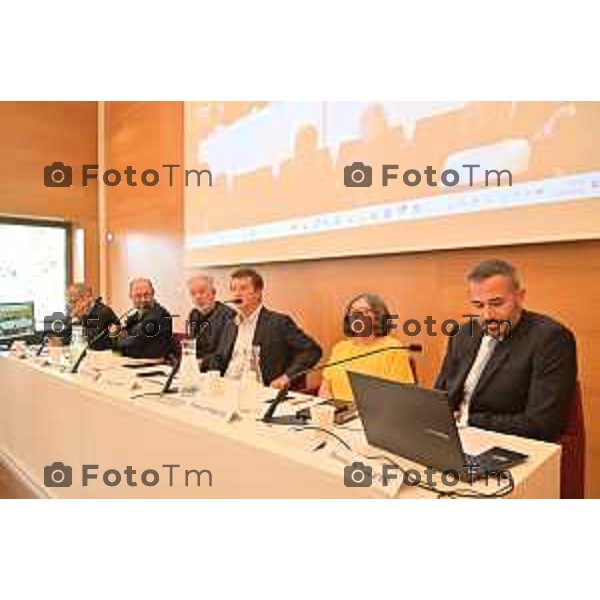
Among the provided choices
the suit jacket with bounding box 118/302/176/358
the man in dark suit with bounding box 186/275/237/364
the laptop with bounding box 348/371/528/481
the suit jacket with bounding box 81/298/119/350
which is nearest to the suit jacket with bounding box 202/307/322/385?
the man in dark suit with bounding box 186/275/237/364

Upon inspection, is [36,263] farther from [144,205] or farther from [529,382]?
[529,382]

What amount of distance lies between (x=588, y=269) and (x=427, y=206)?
79cm

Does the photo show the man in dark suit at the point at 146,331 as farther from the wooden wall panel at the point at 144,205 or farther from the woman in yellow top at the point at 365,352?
the woman in yellow top at the point at 365,352

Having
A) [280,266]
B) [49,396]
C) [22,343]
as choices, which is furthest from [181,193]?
[49,396]

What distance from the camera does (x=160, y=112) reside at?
5.20 m

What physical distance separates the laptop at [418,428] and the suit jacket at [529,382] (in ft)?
1.34

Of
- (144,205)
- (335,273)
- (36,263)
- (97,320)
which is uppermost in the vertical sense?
(144,205)

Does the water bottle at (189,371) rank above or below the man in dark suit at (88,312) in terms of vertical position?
below

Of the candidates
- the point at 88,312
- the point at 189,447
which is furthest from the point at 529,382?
the point at 88,312

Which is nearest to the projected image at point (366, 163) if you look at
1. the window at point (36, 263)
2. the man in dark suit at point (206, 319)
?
the man in dark suit at point (206, 319)

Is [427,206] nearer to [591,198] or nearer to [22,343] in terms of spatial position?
[591,198]

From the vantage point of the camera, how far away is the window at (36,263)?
552 cm

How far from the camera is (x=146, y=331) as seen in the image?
3.85m

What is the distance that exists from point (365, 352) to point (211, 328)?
4.61 ft
